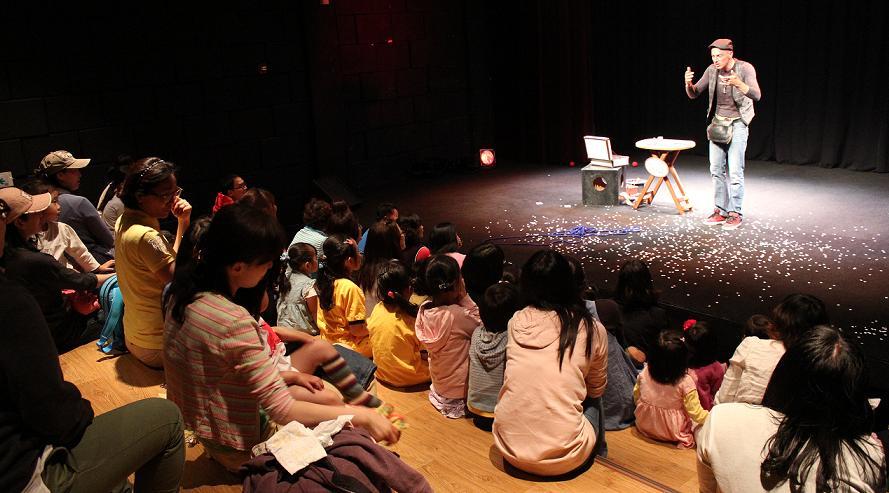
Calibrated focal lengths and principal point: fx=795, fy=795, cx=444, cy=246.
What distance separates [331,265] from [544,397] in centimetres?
141

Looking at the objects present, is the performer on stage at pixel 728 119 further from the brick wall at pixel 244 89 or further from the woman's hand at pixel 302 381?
the woman's hand at pixel 302 381

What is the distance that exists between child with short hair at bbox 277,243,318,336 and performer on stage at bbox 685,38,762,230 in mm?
3225

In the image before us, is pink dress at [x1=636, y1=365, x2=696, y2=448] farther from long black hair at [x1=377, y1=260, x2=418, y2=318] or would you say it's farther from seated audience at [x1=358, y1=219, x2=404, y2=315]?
seated audience at [x1=358, y1=219, x2=404, y2=315]

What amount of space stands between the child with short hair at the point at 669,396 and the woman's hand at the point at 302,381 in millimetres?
1353

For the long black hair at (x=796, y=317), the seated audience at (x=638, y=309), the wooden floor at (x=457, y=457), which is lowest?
the wooden floor at (x=457, y=457)

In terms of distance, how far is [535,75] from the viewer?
28.3 ft

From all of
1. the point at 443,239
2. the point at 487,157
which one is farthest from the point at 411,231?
the point at 487,157

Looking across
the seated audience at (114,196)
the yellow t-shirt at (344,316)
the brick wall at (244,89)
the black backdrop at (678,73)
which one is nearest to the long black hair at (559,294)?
the yellow t-shirt at (344,316)

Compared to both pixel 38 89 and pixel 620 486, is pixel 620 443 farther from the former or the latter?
pixel 38 89

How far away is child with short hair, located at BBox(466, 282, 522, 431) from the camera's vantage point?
298 centimetres

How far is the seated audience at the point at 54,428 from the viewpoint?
1.70 meters

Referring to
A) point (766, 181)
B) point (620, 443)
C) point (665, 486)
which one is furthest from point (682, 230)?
point (665, 486)

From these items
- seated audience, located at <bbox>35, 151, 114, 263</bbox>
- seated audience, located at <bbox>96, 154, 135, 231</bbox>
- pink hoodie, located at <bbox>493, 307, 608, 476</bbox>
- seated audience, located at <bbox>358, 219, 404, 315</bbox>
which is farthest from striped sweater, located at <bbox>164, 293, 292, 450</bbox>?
seated audience, located at <bbox>96, 154, 135, 231</bbox>

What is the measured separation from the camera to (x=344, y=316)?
11.8 feet
